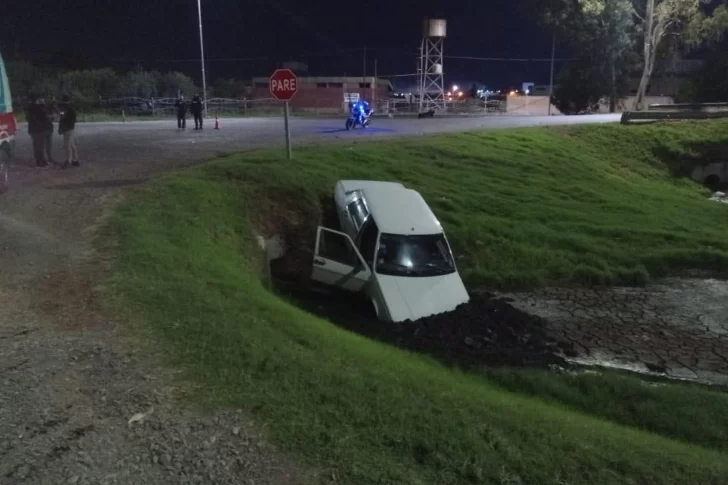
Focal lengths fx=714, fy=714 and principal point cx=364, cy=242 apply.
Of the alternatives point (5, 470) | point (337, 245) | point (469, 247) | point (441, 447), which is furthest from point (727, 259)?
point (5, 470)

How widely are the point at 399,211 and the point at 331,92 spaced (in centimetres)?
4803

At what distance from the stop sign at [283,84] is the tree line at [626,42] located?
38688mm

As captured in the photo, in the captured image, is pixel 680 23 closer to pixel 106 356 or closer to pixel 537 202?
pixel 537 202

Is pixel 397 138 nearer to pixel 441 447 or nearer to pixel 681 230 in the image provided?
pixel 681 230

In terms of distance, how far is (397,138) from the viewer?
26156mm

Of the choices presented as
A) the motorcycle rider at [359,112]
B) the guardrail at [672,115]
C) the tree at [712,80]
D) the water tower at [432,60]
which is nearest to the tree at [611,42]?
the tree at [712,80]

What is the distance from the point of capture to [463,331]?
10883mm

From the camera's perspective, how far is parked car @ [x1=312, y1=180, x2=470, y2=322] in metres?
11.2

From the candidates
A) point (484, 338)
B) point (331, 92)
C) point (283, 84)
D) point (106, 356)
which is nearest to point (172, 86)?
point (331, 92)

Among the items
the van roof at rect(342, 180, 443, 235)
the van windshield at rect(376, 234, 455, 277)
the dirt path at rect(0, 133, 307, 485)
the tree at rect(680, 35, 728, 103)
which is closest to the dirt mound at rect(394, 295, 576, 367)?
the van windshield at rect(376, 234, 455, 277)

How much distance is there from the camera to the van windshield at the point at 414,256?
1152 cm

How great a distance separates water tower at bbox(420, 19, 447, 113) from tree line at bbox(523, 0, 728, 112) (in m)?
8.67

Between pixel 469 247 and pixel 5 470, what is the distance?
1224 cm

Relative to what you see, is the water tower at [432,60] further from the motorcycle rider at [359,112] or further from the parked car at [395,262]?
the parked car at [395,262]
